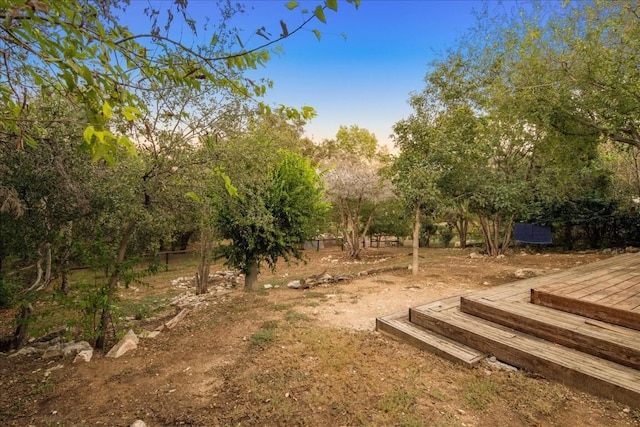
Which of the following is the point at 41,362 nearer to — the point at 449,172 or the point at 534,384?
the point at 534,384

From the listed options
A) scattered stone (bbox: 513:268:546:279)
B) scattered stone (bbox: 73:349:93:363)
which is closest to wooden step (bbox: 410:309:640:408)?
scattered stone (bbox: 73:349:93:363)

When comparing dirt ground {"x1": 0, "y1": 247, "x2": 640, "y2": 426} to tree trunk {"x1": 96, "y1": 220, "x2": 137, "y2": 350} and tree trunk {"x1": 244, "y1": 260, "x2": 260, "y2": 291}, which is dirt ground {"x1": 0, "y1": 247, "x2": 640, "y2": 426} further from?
tree trunk {"x1": 244, "y1": 260, "x2": 260, "y2": 291}

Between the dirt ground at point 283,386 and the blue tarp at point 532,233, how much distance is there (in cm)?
1253

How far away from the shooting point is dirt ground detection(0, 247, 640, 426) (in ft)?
7.85

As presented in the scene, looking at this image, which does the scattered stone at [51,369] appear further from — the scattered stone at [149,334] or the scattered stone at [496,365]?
the scattered stone at [496,365]

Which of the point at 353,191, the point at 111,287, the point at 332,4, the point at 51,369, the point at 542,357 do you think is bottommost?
the point at 51,369

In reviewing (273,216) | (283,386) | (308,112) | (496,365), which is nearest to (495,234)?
(273,216)

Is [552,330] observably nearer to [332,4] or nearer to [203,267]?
[332,4]

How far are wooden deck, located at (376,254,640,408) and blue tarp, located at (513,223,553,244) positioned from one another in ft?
33.5

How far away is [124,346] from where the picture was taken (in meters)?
3.80

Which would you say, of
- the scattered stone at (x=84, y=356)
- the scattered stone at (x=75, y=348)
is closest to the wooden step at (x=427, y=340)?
the scattered stone at (x=84, y=356)

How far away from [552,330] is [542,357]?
0.43 m

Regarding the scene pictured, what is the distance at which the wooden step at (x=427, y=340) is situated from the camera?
3.21 metres

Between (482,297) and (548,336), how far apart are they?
90cm
